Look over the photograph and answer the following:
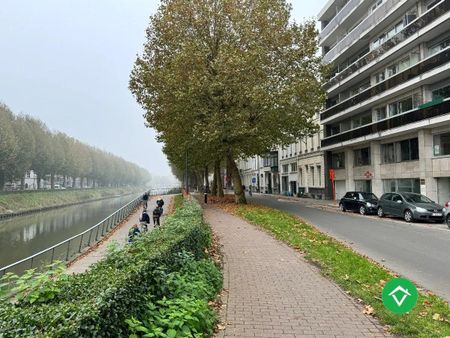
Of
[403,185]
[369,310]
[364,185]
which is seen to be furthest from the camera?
[364,185]

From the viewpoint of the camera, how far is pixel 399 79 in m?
31.0

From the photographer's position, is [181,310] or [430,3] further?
[430,3]

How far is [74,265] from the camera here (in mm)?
15281

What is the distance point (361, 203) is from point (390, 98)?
35.8 feet

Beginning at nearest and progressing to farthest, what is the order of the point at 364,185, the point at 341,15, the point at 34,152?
the point at 364,185 → the point at 341,15 → the point at 34,152

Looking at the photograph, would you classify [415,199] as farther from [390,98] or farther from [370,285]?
[370,285]

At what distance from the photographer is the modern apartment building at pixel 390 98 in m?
27.5

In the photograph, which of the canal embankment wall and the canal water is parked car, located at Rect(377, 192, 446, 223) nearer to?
Result: the canal water

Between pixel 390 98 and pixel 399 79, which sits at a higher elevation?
pixel 399 79

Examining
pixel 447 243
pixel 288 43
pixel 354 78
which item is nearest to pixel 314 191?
pixel 354 78

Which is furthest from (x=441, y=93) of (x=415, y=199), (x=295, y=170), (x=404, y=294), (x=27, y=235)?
(x=27, y=235)

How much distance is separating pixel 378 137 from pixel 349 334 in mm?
31448

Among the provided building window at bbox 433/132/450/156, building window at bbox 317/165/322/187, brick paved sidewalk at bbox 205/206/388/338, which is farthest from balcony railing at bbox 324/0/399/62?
brick paved sidewalk at bbox 205/206/388/338

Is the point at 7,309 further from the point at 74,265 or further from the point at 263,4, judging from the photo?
the point at 263,4
